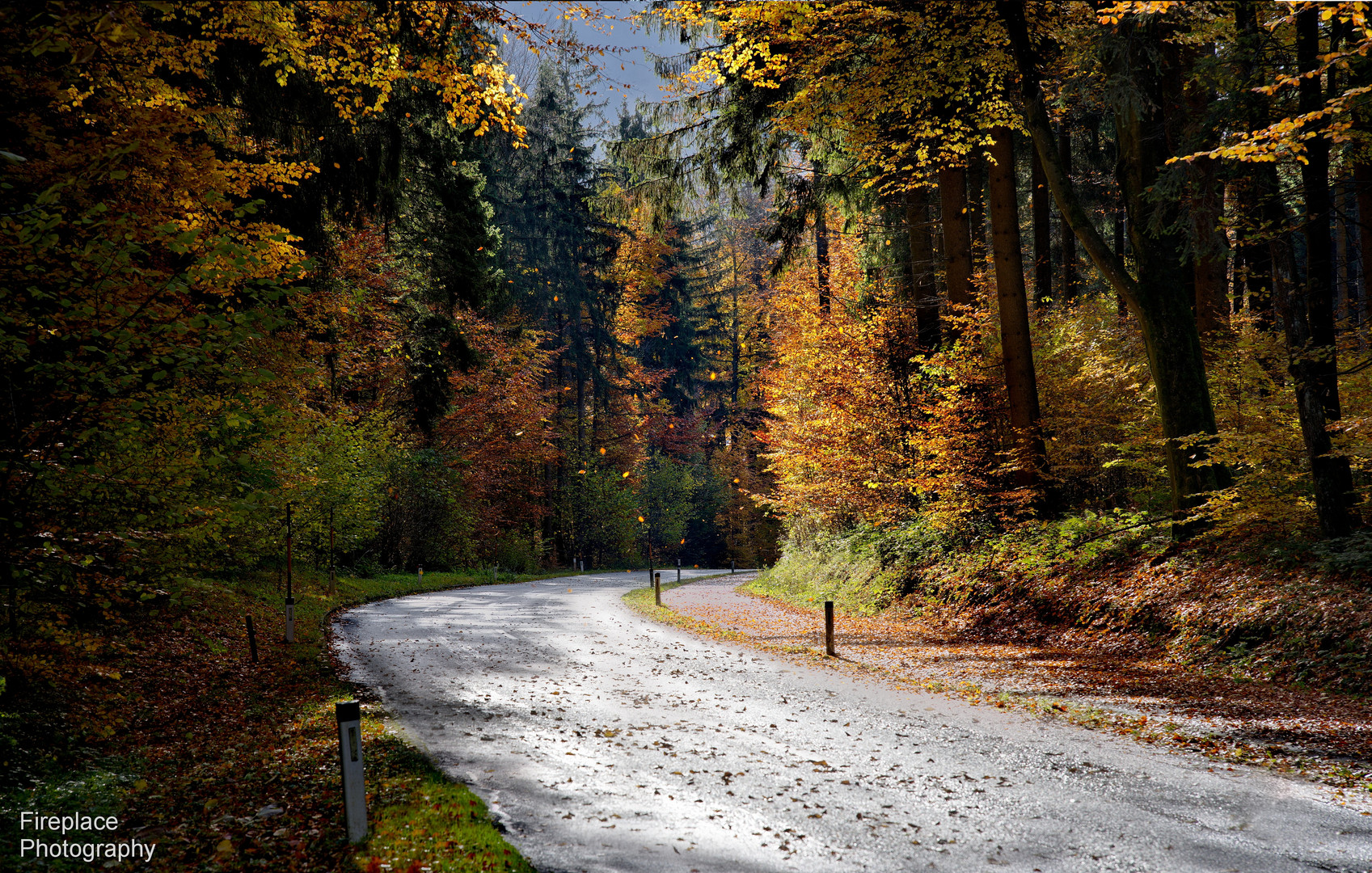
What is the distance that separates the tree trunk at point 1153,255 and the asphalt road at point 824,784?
21.2ft

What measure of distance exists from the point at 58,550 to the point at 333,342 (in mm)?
15053

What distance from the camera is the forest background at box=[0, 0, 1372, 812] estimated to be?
641 cm

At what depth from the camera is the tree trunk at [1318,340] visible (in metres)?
10.0

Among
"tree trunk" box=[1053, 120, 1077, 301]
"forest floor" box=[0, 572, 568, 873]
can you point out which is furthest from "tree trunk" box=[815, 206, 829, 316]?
"forest floor" box=[0, 572, 568, 873]

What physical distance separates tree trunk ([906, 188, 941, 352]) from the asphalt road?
11.3m

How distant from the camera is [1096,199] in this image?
77.5 ft

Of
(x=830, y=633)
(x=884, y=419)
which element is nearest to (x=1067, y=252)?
(x=884, y=419)

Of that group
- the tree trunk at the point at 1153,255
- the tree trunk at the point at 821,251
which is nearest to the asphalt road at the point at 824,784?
the tree trunk at the point at 1153,255

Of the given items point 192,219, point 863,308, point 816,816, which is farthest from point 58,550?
point 863,308

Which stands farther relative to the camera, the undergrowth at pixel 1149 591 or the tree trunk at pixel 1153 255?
the tree trunk at pixel 1153 255

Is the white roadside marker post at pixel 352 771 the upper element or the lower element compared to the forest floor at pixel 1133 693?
upper

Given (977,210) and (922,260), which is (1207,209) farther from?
(977,210)

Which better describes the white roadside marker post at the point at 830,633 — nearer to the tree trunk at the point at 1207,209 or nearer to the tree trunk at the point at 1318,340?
the tree trunk at the point at 1318,340

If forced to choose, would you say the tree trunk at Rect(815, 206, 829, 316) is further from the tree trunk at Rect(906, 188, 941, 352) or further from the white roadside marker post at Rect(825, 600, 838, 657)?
the white roadside marker post at Rect(825, 600, 838, 657)
